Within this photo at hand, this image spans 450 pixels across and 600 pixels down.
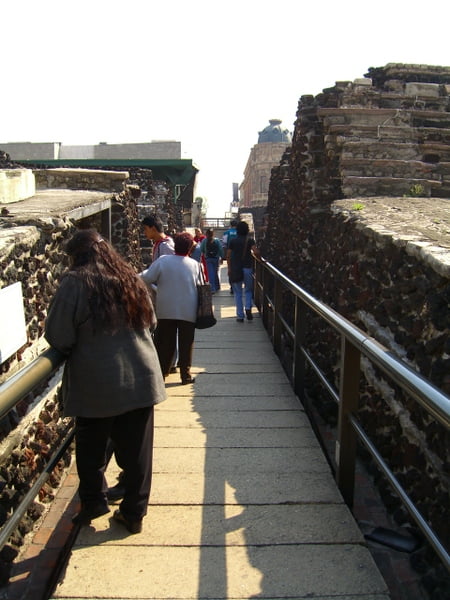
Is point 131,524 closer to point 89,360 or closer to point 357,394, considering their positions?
point 89,360

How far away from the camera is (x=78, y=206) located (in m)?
5.98

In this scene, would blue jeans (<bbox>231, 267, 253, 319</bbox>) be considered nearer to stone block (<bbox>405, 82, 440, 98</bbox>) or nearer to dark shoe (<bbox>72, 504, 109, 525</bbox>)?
stone block (<bbox>405, 82, 440, 98</bbox>)

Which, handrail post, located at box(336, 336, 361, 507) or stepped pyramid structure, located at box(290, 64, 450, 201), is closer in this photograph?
handrail post, located at box(336, 336, 361, 507)

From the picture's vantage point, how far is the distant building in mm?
56719

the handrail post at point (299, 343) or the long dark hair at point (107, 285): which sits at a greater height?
the long dark hair at point (107, 285)

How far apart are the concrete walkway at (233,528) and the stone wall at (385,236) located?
659mm

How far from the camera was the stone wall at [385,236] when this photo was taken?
3.60m

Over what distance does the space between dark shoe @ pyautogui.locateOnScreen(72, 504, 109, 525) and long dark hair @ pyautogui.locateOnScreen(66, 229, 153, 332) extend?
0.90m

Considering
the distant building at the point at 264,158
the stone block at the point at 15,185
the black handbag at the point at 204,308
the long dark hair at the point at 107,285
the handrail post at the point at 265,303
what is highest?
the distant building at the point at 264,158

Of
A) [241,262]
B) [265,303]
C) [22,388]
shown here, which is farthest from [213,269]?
[22,388]

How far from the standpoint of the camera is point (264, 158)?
188 ft

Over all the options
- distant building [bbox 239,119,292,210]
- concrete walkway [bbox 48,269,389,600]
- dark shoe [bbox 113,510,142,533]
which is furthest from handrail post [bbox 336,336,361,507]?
distant building [bbox 239,119,292,210]

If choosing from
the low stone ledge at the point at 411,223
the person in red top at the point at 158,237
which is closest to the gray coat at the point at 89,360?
the low stone ledge at the point at 411,223

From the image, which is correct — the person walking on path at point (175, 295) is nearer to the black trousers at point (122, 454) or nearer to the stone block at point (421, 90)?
the black trousers at point (122, 454)
